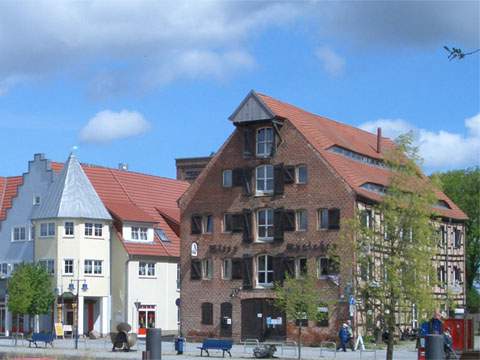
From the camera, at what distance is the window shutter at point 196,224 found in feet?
236

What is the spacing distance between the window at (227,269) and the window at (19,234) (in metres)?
18.9

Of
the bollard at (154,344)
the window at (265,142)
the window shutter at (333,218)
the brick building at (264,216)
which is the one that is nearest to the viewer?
the bollard at (154,344)

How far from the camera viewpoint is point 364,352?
57094 millimetres

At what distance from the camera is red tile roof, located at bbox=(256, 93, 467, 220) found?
67250mm

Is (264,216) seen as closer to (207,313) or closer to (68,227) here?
(207,313)

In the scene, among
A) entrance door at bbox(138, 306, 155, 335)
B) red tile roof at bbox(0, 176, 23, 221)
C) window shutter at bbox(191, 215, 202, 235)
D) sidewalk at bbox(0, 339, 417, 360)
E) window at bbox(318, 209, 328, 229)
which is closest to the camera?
sidewalk at bbox(0, 339, 417, 360)

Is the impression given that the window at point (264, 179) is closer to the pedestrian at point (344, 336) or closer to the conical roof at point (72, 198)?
the pedestrian at point (344, 336)

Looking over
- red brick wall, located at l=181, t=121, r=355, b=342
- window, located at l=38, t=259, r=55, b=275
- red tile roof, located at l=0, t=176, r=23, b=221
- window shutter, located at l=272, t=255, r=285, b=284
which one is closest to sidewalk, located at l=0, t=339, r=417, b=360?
window shutter, located at l=272, t=255, r=285, b=284

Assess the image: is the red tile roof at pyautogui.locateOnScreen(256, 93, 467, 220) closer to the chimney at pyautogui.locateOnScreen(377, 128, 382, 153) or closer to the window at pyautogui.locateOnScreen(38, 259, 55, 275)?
the chimney at pyautogui.locateOnScreen(377, 128, 382, 153)

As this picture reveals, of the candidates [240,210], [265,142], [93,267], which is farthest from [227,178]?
[93,267]

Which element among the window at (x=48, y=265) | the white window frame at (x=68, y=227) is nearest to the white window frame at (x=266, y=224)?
the white window frame at (x=68, y=227)

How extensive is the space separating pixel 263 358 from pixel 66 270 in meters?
30.9

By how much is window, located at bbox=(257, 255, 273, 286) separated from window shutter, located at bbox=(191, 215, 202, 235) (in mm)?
5389

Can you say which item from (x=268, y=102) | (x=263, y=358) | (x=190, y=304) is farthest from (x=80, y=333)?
(x=263, y=358)
